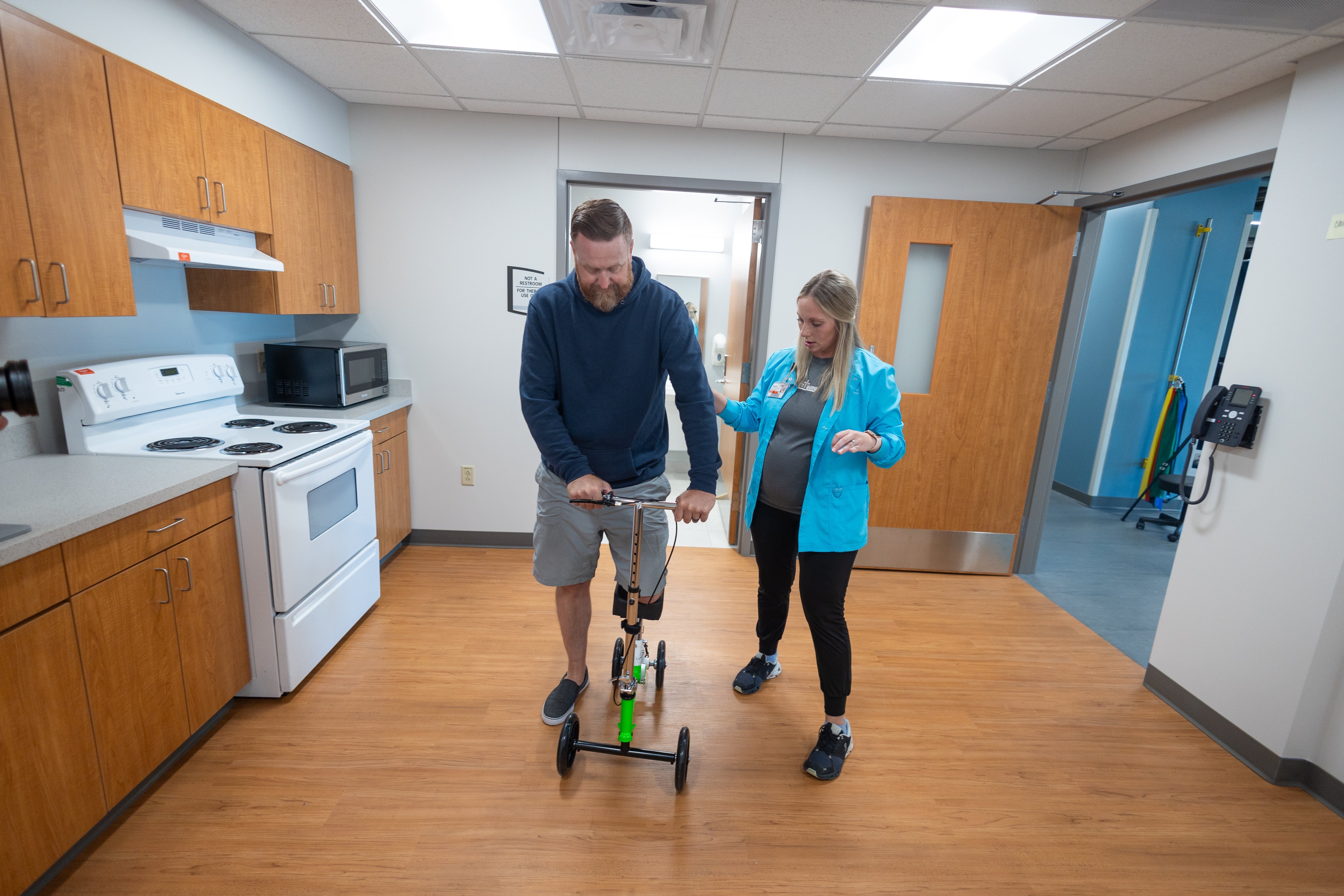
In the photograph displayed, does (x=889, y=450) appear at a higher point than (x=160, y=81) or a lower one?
lower

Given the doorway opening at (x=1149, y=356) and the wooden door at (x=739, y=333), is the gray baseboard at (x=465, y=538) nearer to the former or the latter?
the wooden door at (x=739, y=333)

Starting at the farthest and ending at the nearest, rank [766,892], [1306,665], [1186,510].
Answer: [1186,510] → [1306,665] → [766,892]

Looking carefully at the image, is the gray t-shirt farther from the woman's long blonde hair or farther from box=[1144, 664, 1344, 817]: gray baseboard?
box=[1144, 664, 1344, 817]: gray baseboard

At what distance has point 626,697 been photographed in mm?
1726

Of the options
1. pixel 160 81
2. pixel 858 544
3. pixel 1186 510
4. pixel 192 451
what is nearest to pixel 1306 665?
pixel 1186 510

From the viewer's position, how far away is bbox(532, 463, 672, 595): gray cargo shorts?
1883 millimetres

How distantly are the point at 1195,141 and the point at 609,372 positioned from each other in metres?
2.77

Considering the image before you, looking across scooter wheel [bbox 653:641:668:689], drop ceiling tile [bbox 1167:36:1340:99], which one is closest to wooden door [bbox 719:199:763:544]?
scooter wheel [bbox 653:641:668:689]

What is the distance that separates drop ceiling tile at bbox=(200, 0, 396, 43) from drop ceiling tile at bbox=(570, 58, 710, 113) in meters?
0.74

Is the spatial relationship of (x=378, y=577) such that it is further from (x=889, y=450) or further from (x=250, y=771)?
(x=889, y=450)

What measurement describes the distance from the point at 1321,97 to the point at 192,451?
12.8ft

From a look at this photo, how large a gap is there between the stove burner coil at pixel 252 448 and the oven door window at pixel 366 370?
31.3 inches

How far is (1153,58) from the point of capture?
209 cm

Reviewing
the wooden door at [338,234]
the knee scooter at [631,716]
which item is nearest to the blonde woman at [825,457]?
the knee scooter at [631,716]
